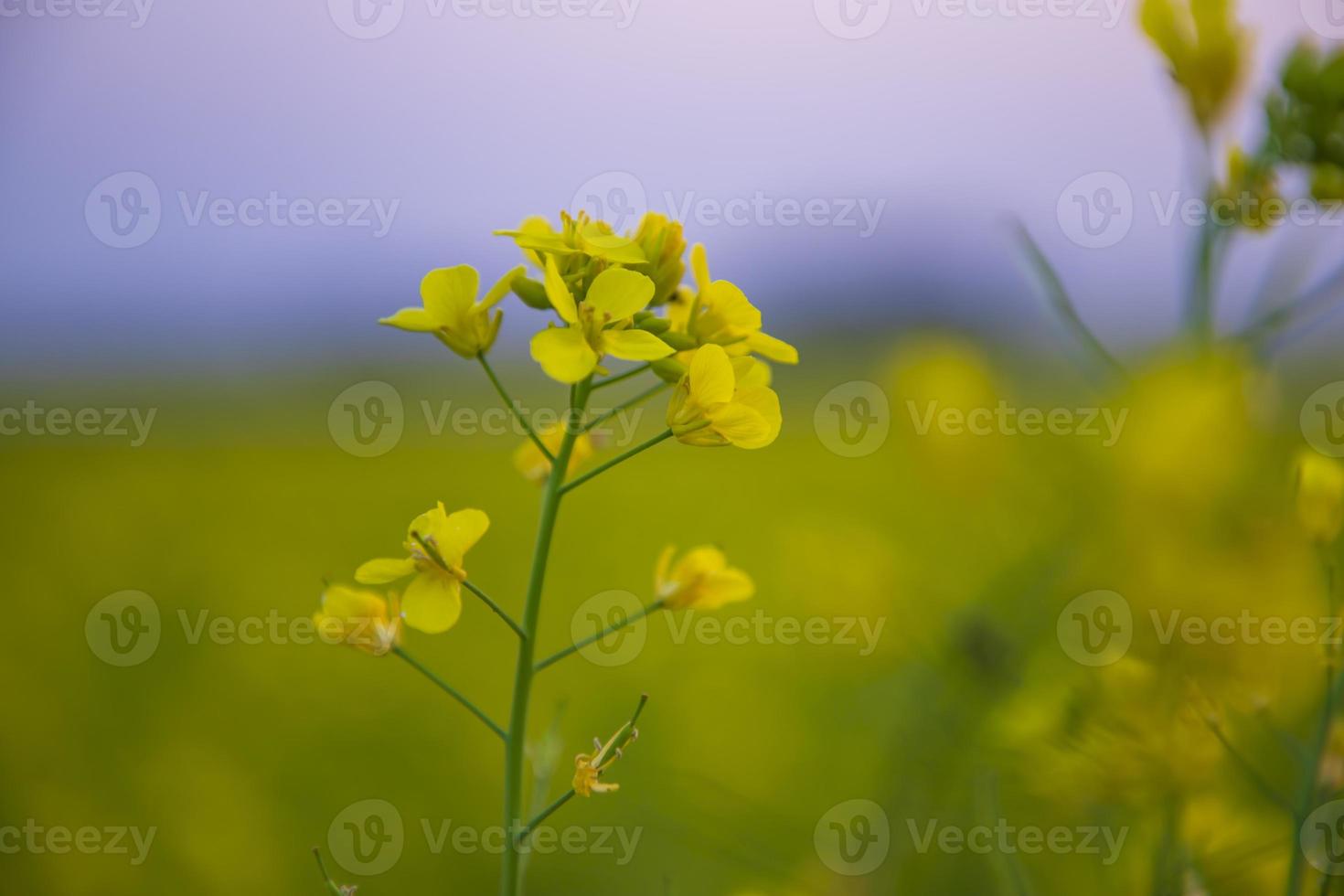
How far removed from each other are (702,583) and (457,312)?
0.51m

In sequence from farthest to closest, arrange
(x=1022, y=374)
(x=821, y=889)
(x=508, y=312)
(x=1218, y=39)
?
(x=1022, y=374)
(x=821, y=889)
(x=1218, y=39)
(x=508, y=312)

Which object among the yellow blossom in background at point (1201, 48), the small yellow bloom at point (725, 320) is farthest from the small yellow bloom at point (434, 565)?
the yellow blossom in background at point (1201, 48)

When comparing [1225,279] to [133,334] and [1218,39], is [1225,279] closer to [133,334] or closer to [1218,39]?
[1218,39]

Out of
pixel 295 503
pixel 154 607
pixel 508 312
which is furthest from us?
pixel 295 503

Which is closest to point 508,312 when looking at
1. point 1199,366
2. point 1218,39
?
point 1199,366

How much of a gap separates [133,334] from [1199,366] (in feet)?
23.0

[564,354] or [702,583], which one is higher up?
[564,354]

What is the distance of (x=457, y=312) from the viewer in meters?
1.23

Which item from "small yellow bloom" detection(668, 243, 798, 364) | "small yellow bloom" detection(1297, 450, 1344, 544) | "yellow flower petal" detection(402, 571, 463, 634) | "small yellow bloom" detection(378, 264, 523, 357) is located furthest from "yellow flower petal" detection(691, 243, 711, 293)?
"small yellow bloom" detection(1297, 450, 1344, 544)

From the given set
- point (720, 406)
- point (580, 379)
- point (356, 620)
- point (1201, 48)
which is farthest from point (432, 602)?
point (1201, 48)

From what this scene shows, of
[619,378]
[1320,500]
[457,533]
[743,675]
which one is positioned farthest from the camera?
[743,675]

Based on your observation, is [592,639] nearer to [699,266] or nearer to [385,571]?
[385,571]

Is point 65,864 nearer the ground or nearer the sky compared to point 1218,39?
nearer the ground

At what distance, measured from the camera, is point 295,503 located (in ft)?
17.0
